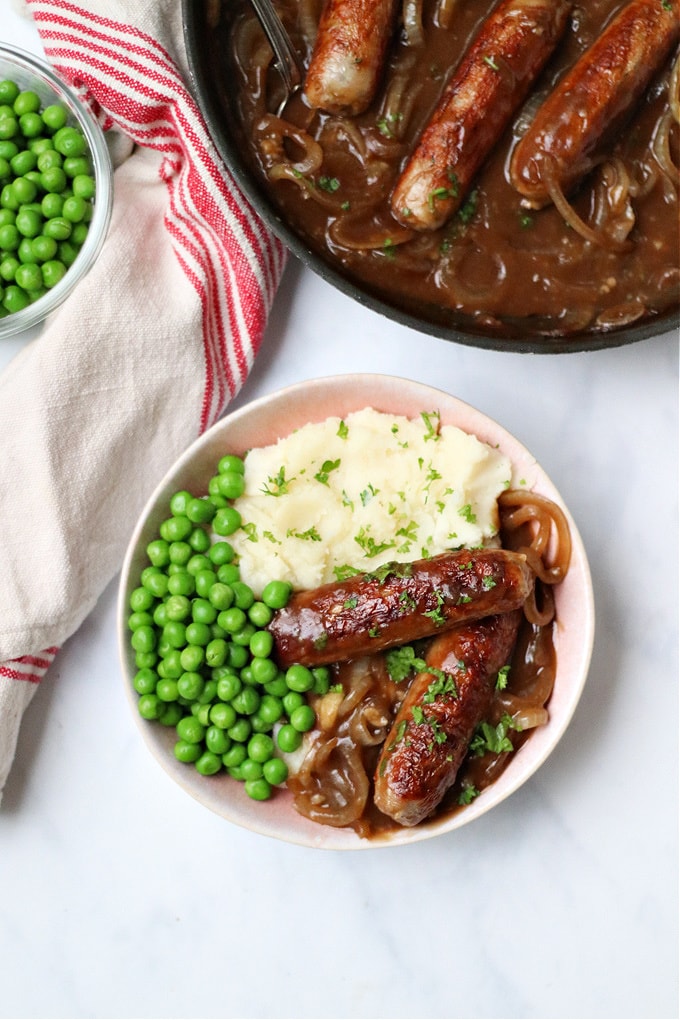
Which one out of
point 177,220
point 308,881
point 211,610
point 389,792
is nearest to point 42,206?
point 177,220

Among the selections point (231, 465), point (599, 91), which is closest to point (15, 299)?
point (231, 465)

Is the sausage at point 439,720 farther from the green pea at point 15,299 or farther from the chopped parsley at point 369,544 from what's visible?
the green pea at point 15,299

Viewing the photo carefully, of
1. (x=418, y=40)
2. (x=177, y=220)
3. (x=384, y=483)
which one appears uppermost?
(x=418, y=40)

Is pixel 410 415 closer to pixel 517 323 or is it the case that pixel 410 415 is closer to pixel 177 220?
pixel 517 323

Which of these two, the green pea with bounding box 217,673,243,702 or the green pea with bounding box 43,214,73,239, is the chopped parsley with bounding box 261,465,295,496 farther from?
the green pea with bounding box 43,214,73,239

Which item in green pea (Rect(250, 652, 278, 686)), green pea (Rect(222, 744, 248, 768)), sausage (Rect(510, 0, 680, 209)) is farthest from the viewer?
green pea (Rect(222, 744, 248, 768))

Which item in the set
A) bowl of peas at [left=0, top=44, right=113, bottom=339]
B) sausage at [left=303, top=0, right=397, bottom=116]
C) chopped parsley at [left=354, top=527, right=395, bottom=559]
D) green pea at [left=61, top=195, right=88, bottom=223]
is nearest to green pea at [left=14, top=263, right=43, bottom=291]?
bowl of peas at [left=0, top=44, right=113, bottom=339]
